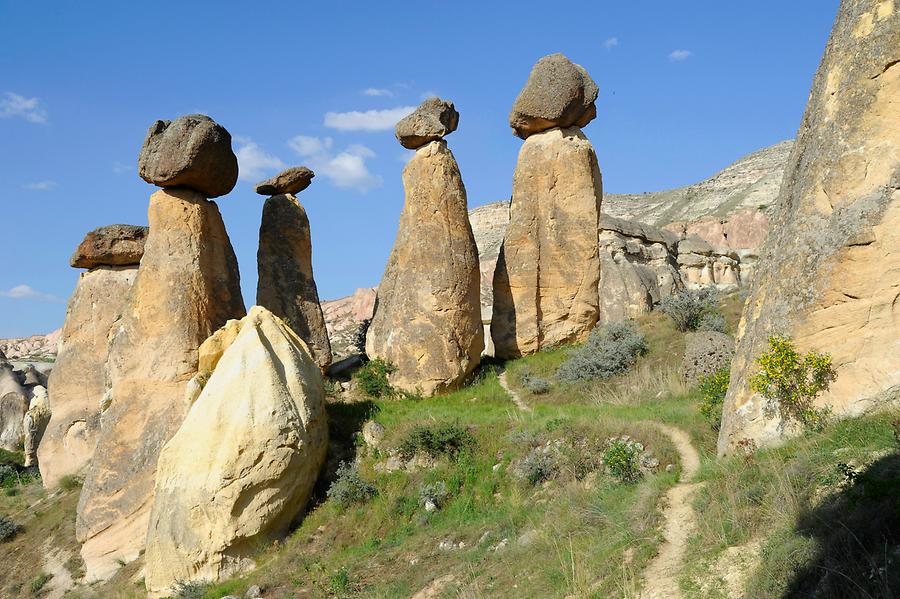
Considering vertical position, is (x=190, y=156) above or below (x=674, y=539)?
above

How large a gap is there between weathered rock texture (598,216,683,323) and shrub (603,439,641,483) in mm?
7783

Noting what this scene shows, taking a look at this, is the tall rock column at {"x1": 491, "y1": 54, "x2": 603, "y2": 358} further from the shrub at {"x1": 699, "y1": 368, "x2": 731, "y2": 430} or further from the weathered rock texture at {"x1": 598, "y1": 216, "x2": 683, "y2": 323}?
the shrub at {"x1": 699, "y1": 368, "x2": 731, "y2": 430}

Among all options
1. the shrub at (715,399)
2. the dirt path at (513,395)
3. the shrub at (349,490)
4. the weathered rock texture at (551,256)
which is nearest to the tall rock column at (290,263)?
the dirt path at (513,395)

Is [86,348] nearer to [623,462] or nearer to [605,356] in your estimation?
[605,356]

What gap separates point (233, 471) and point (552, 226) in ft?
28.7

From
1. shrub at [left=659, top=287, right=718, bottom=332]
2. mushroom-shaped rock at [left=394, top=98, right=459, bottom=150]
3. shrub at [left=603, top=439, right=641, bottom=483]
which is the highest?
mushroom-shaped rock at [left=394, top=98, right=459, bottom=150]

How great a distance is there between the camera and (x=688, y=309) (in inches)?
572

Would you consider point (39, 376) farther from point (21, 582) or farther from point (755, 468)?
point (755, 468)

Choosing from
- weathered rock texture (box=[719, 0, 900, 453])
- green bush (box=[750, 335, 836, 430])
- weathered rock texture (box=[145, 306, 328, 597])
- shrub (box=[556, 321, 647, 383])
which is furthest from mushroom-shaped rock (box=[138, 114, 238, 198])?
green bush (box=[750, 335, 836, 430])

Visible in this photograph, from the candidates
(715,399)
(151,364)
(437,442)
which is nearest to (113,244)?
(151,364)

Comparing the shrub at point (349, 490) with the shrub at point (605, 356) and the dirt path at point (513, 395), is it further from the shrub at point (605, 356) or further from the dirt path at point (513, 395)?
the shrub at point (605, 356)

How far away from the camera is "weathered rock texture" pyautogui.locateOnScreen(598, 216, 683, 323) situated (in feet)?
53.4

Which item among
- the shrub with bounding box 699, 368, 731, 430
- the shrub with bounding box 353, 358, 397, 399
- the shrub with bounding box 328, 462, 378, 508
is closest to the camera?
the shrub with bounding box 699, 368, 731, 430

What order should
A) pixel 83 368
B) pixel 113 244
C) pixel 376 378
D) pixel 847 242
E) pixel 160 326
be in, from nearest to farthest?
pixel 847 242
pixel 160 326
pixel 376 378
pixel 113 244
pixel 83 368
